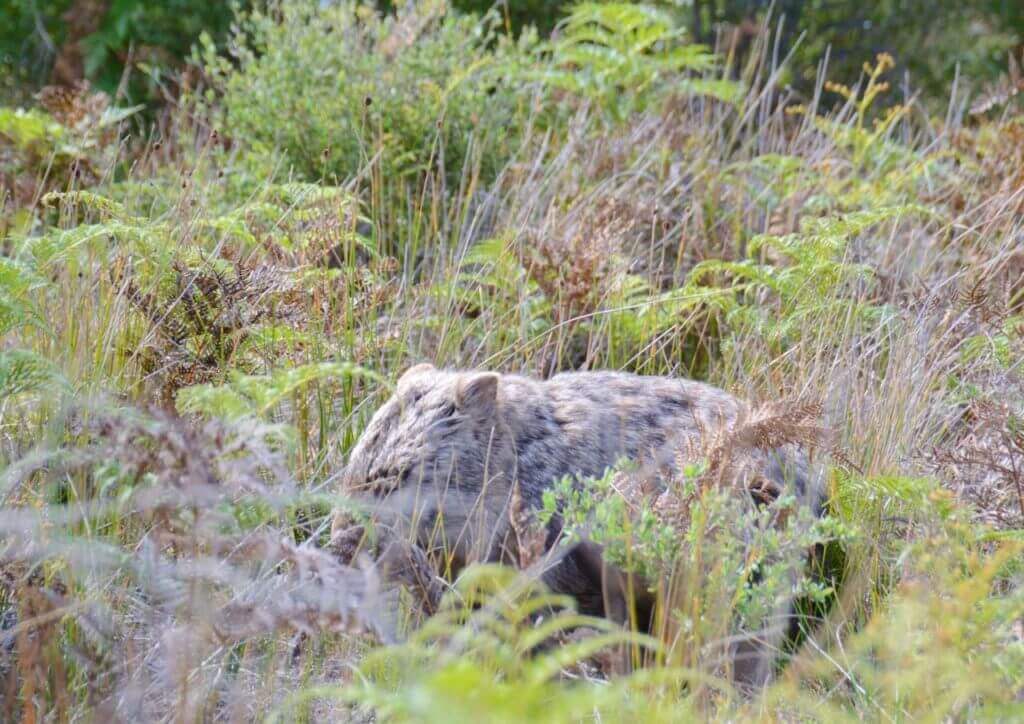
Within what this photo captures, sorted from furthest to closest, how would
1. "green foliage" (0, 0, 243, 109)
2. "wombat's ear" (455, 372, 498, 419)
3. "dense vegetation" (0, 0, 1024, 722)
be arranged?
"green foliage" (0, 0, 243, 109) < "wombat's ear" (455, 372, 498, 419) < "dense vegetation" (0, 0, 1024, 722)

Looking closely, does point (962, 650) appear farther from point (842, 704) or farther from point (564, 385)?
point (564, 385)

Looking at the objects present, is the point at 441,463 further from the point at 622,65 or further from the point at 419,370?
the point at 622,65

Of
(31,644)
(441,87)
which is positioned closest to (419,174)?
(441,87)

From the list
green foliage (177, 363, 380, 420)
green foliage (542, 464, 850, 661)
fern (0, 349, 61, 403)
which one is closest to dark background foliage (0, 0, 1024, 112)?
fern (0, 349, 61, 403)

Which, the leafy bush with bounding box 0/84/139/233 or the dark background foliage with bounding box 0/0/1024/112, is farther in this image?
the dark background foliage with bounding box 0/0/1024/112

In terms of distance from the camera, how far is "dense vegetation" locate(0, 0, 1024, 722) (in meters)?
3.10

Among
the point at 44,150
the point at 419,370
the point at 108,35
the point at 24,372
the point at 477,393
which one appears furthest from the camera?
the point at 108,35

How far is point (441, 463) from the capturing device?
3.98m

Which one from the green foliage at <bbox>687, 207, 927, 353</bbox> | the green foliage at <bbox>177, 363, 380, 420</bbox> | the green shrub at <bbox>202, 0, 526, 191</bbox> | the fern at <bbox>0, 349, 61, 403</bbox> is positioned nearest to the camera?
the green foliage at <bbox>177, 363, 380, 420</bbox>

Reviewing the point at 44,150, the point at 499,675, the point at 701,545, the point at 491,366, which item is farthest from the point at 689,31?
the point at 499,675

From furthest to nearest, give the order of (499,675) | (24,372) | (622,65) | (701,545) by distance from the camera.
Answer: (622,65) < (24,372) < (499,675) < (701,545)

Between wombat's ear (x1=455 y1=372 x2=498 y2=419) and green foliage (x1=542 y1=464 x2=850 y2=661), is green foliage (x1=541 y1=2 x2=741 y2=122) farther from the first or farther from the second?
green foliage (x1=542 y1=464 x2=850 y2=661)

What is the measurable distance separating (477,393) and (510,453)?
25cm

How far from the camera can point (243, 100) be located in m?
6.91
